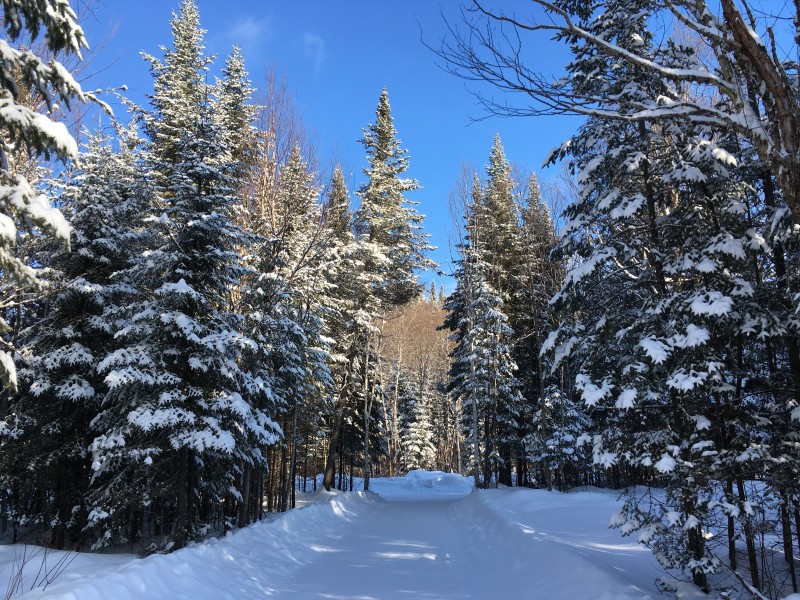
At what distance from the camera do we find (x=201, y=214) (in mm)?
10312

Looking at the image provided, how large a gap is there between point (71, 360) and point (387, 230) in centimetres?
1538

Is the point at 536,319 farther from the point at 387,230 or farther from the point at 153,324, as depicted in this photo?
the point at 153,324

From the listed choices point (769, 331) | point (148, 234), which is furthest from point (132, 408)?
point (769, 331)

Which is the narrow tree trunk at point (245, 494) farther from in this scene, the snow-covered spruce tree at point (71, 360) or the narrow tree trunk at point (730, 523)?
the narrow tree trunk at point (730, 523)

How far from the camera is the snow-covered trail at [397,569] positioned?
677 cm

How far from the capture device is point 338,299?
73.4 feet

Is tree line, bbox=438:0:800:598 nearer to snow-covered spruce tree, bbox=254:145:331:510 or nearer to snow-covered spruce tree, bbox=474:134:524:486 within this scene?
snow-covered spruce tree, bbox=254:145:331:510

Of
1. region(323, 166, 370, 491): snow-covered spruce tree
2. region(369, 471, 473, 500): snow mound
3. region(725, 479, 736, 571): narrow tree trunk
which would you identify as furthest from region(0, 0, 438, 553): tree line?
region(369, 471, 473, 500): snow mound

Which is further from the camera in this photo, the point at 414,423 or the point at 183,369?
the point at 414,423

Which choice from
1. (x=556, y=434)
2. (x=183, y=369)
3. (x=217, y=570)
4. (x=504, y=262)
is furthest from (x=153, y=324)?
(x=504, y=262)

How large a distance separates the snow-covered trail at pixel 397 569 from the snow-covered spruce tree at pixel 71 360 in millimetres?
6591

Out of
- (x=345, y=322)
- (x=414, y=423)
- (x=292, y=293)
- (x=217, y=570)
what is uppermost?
(x=345, y=322)

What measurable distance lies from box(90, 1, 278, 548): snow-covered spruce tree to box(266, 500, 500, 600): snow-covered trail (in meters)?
3.02

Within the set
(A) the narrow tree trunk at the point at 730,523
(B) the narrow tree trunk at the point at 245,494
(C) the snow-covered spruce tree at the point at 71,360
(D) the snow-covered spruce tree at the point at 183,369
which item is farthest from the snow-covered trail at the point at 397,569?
(C) the snow-covered spruce tree at the point at 71,360
